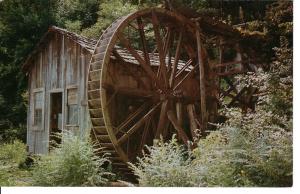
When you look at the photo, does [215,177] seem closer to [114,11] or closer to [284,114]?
[284,114]

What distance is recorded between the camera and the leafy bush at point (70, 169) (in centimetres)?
722

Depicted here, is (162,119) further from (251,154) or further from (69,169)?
(251,154)

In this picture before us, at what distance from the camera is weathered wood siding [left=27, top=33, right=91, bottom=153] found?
10.4 metres

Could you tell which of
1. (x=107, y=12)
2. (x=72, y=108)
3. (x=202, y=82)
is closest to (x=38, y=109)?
(x=72, y=108)

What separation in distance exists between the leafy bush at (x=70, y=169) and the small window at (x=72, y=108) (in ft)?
9.89

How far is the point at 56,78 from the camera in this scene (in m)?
11.4

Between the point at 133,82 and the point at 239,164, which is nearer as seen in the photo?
the point at 239,164

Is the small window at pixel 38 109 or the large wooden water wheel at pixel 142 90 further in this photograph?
the small window at pixel 38 109

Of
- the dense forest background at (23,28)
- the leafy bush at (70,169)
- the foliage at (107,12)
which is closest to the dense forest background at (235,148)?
the leafy bush at (70,169)

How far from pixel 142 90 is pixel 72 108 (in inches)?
80.9

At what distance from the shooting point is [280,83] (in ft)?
22.7

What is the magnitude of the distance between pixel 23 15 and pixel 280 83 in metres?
10.0

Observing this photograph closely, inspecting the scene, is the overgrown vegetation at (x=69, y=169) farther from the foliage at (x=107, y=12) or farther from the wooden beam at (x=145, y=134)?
the foliage at (x=107, y=12)
